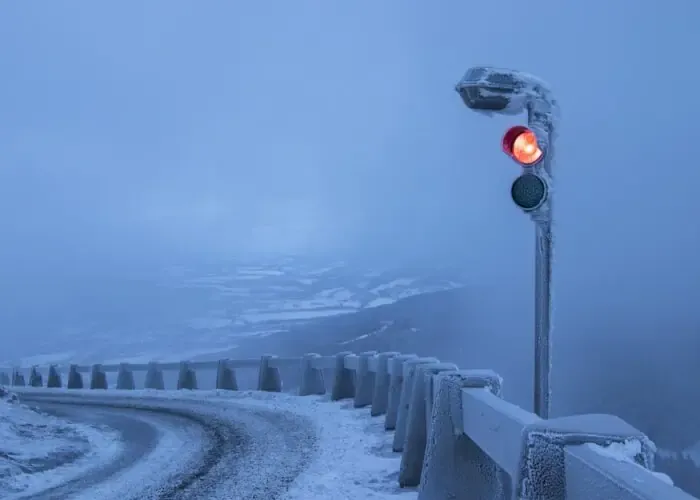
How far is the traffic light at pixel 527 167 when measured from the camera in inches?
210

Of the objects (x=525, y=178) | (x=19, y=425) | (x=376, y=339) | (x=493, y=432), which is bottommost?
(x=376, y=339)

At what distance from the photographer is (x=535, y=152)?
536 cm

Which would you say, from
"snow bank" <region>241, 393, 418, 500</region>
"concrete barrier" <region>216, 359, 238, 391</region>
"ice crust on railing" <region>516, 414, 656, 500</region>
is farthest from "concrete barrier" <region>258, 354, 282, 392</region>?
"ice crust on railing" <region>516, 414, 656, 500</region>

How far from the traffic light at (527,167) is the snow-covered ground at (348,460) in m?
2.58

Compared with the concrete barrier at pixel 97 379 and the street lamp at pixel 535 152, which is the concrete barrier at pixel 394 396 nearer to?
the street lamp at pixel 535 152

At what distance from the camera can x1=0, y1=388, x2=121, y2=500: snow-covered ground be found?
729 cm

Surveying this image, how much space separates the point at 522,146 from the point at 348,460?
3.95m

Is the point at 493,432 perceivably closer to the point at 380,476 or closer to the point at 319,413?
the point at 380,476

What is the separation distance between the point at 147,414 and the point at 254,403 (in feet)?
6.59

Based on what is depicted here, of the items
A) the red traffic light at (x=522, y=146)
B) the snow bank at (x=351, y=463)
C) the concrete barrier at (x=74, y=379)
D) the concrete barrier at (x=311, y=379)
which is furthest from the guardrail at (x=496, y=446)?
the concrete barrier at (x=74, y=379)

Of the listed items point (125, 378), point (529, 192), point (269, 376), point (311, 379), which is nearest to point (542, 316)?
point (529, 192)

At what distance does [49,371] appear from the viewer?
2436cm

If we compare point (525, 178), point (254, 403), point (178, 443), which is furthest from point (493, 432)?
point (254, 403)

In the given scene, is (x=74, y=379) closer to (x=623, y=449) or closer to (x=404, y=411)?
(x=404, y=411)
